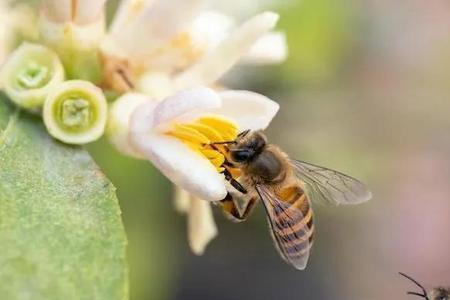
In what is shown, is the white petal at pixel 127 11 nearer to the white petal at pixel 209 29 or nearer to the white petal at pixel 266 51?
the white petal at pixel 209 29

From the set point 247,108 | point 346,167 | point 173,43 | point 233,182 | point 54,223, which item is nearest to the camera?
point 54,223

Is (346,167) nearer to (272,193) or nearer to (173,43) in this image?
(272,193)

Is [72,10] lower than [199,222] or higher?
higher

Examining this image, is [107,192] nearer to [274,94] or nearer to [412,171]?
[274,94]

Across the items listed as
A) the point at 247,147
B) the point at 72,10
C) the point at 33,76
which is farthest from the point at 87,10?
the point at 247,147

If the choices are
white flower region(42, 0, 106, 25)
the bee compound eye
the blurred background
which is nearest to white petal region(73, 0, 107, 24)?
white flower region(42, 0, 106, 25)

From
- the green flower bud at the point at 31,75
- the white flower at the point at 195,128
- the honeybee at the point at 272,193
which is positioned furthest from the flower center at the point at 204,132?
the green flower bud at the point at 31,75
